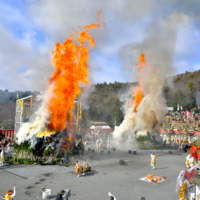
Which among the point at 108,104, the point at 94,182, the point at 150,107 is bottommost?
the point at 94,182

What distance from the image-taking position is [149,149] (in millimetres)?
30500

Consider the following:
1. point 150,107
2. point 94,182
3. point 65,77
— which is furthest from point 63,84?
point 150,107

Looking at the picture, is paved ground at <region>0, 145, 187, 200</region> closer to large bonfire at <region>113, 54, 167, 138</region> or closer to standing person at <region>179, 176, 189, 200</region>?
standing person at <region>179, 176, 189, 200</region>

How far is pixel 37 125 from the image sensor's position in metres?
20.2

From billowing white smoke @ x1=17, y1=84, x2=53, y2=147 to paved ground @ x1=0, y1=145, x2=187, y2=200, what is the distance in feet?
10.1

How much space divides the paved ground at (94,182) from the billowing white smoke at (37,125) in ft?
10.1

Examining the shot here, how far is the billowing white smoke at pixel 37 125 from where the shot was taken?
62.9 feet

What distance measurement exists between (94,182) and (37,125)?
10.3 metres

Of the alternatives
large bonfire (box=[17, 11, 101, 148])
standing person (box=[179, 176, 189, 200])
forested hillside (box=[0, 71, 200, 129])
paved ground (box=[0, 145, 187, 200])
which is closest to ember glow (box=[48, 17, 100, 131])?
large bonfire (box=[17, 11, 101, 148])

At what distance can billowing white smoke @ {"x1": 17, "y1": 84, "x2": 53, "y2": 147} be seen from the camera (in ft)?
62.9

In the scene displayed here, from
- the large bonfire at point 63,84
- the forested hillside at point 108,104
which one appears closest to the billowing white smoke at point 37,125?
the large bonfire at point 63,84

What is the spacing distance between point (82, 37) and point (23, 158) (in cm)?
1478

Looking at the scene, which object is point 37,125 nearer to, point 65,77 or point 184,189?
point 65,77

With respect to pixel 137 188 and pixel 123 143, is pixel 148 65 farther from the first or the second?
pixel 137 188
